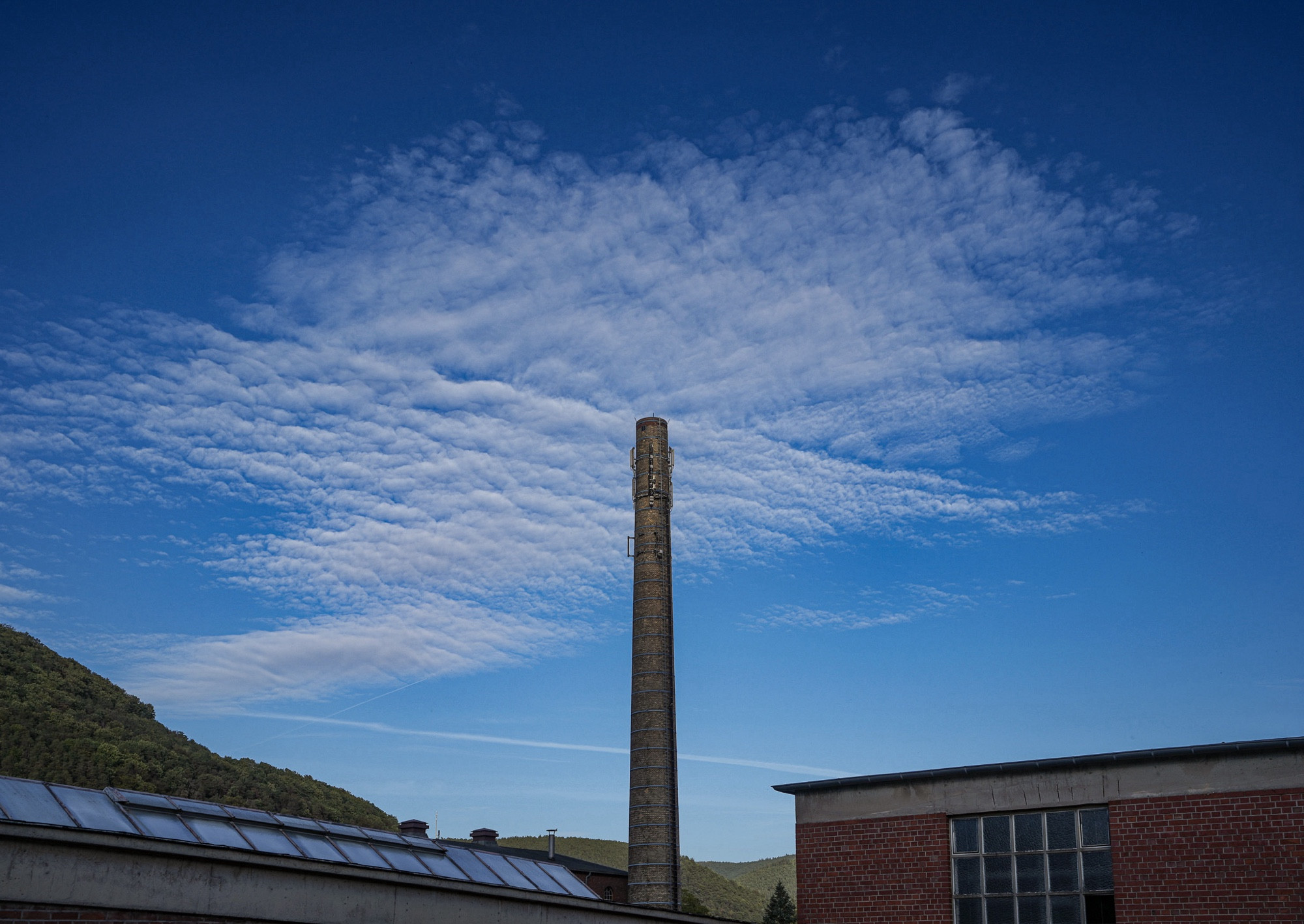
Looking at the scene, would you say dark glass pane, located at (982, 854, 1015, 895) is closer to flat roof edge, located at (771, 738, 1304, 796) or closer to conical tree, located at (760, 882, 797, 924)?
flat roof edge, located at (771, 738, 1304, 796)

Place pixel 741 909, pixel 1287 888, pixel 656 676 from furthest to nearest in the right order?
pixel 741 909 < pixel 656 676 < pixel 1287 888

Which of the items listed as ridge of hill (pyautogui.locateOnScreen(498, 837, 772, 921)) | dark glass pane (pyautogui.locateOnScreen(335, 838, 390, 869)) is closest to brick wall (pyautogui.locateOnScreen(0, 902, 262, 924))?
dark glass pane (pyautogui.locateOnScreen(335, 838, 390, 869))

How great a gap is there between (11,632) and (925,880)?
70753mm

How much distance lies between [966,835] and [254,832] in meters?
11.5

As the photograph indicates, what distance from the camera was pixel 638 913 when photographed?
20.2 metres

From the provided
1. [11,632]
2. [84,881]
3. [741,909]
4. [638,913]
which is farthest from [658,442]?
[741,909]

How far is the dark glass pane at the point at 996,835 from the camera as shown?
18.8 meters

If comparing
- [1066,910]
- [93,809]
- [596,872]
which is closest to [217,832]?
[93,809]

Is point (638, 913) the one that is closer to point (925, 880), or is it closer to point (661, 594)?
point (925, 880)

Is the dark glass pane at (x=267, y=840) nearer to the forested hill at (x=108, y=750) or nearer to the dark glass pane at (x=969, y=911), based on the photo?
the dark glass pane at (x=969, y=911)

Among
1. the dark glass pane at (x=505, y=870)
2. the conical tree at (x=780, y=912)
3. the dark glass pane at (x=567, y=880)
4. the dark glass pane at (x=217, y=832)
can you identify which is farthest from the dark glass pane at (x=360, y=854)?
the conical tree at (x=780, y=912)

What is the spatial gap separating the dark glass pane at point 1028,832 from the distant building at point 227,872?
626 centimetres

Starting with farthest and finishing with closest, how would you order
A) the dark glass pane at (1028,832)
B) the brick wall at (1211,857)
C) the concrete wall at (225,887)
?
the dark glass pane at (1028,832) → the brick wall at (1211,857) → the concrete wall at (225,887)

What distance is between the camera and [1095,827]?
17984 mm
